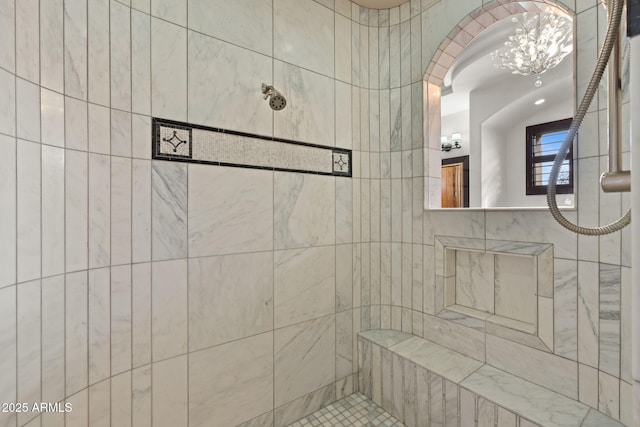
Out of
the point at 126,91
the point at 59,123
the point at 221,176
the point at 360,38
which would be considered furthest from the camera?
the point at 360,38

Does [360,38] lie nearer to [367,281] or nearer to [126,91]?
[126,91]

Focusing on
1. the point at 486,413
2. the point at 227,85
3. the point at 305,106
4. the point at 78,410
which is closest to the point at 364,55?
the point at 305,106

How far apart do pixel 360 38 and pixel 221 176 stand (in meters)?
1.42

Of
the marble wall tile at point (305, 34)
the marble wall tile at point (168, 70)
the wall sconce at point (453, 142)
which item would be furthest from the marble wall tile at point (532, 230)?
the wall sconce at point (453, 142)

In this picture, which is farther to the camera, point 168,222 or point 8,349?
point 168,222

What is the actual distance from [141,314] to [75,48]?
1.10 m

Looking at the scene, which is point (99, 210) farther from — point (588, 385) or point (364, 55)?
point (588, 385)

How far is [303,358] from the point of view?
185 centimetres

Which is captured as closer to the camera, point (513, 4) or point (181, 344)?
point (181, 344)

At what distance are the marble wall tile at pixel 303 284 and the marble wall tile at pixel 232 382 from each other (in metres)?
0.18

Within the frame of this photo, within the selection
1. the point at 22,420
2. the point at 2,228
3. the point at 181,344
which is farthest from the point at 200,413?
the point at 2,228

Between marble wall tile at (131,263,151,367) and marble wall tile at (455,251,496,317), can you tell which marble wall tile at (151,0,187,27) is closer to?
marble wall tile at (131,263,151,367)

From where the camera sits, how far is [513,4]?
1625 mm

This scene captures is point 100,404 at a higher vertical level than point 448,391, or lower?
higher
